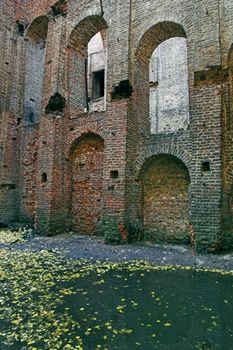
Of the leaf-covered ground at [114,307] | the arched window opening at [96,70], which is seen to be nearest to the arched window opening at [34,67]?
the arched window opening at [96,70]

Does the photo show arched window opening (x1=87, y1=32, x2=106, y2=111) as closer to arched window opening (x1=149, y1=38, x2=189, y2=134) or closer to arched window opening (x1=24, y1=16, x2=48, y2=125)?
arched window opening (x1=149, y1=38, x2=189, y2=134)

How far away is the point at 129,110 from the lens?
27.6 ft

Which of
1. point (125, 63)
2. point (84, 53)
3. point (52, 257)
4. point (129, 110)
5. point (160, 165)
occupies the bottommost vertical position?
point (52, 257)

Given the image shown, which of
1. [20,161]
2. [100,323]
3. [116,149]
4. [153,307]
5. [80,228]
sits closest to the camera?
[100,323]

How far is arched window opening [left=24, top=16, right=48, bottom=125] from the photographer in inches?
484

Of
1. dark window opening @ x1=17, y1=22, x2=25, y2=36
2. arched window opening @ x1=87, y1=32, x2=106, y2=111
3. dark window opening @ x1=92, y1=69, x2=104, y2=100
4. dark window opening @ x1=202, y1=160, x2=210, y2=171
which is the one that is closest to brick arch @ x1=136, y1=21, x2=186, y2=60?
dark window opening @ x1=202, y1=160, x2=210, y2=171

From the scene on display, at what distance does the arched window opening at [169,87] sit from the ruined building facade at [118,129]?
239 inches

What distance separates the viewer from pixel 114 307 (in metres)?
3.74

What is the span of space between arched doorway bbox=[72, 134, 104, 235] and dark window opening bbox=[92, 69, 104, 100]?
7.60 m

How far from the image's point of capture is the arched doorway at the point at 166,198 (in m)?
8.08

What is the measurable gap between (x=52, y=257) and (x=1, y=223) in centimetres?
522

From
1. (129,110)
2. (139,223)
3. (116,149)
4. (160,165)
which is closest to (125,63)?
(129,110)

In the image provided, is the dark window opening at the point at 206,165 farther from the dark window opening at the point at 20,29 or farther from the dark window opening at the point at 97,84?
the dark window opening at the point at 97,84

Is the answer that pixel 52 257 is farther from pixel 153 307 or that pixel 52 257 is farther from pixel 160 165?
pixel 160 165
